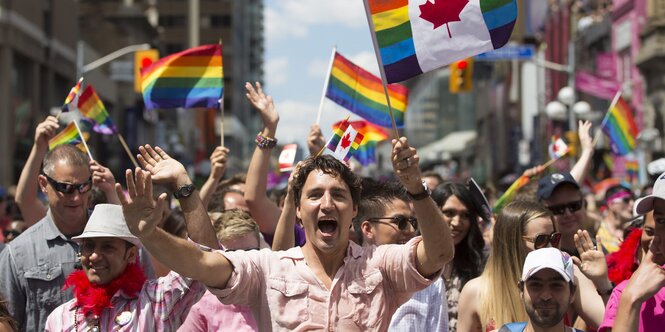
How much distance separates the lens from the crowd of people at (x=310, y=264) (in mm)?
4641

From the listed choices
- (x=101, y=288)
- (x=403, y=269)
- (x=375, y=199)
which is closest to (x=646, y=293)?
(x=403, y=269)

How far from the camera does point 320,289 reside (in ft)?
15.7

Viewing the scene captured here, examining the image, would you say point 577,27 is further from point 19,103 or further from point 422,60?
point 422,60

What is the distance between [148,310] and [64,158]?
69.1 inches

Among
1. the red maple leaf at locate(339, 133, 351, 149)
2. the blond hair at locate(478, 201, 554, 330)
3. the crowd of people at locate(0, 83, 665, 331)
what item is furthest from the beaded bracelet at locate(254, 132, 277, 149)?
the blond hair at locate(478, 201, 554, 330)

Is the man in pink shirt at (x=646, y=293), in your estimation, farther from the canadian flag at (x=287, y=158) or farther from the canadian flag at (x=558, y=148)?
the canadian flag at (x=558, y=148)

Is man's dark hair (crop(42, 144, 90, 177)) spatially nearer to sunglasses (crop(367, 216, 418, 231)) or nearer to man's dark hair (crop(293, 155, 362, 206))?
sunglasses (crop(367, 216, 418, 231))

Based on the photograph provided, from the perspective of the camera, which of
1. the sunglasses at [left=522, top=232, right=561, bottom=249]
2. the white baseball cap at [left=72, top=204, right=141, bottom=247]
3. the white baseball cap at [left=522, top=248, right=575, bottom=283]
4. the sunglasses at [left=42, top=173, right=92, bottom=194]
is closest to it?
the white baseball cap at [left=522, top=248, right=575, bottom=283]

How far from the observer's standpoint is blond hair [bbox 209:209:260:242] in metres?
6.48

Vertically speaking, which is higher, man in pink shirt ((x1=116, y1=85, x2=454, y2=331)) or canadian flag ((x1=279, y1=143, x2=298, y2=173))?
man in pink shirt ((x1=116, y1=85, x2=454, y2=331))

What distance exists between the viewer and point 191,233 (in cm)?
500

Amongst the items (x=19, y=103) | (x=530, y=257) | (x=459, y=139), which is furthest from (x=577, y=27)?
(x=530, y=257)

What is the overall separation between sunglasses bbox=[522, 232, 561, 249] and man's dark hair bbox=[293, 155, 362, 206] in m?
1.38

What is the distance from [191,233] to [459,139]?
98.9m
